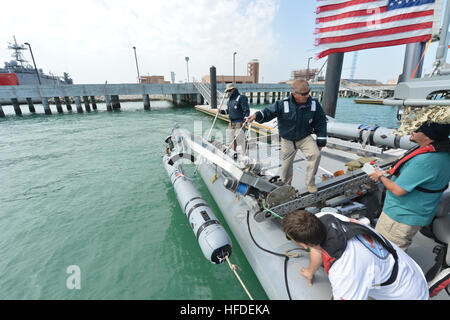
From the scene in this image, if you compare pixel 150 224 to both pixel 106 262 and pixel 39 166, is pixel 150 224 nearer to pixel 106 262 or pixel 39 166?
pixel 106 262

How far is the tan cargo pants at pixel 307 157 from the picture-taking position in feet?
10.1

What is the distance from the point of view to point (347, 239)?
146 centimetres

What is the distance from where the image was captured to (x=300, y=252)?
2.53m

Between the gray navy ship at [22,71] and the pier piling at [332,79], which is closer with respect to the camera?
the pier piling at [332,79]

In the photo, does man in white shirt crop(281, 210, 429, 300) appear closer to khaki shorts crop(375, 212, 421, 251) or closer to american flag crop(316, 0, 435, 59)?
khaki shorts crop(375, 212, 421, 251)

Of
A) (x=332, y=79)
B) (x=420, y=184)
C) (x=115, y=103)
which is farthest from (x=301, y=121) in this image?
(x=115, y=103)

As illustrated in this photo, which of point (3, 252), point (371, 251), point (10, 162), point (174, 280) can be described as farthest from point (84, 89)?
point (371, 251)

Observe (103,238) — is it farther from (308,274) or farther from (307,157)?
(307,157)

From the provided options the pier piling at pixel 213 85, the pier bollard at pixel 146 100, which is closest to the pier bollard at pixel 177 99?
the pier bollard at pixel 146 100

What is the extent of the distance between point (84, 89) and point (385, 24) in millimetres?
30765

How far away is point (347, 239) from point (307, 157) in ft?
6.03

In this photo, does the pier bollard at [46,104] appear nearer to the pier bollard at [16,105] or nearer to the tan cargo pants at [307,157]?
the pier bollard at [16,105]

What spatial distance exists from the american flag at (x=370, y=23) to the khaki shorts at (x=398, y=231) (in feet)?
14.1
